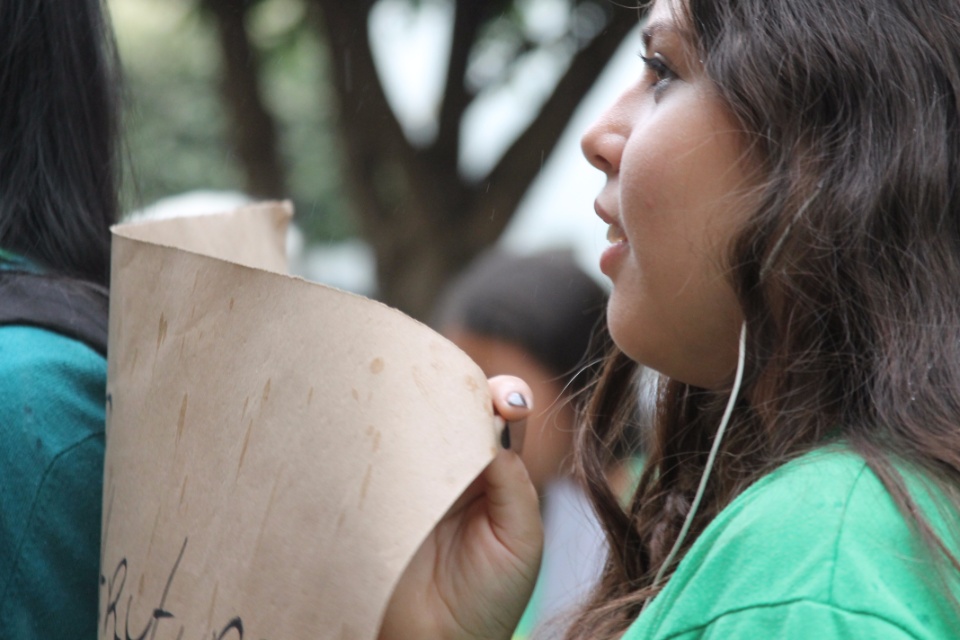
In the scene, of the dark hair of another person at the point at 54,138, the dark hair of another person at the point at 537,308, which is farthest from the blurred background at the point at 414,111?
the dark hair of another person at the point at 54,138

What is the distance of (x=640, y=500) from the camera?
5.97ft

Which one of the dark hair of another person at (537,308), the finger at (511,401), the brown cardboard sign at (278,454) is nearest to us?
the brown cardboard sign at (278,454)

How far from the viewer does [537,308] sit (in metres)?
3.69

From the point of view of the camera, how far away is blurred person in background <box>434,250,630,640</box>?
347cm

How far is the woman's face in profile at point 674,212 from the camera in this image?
1.36 metres

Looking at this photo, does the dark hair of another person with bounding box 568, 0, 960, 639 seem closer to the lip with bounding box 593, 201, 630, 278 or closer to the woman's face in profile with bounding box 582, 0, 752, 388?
the woman's face in profile with bounding box 582, 0, 752, 388

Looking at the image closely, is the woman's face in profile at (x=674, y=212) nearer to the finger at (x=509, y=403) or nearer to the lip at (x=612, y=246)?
the lip at (x=612, y=246)

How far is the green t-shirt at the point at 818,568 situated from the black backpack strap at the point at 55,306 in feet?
3.00

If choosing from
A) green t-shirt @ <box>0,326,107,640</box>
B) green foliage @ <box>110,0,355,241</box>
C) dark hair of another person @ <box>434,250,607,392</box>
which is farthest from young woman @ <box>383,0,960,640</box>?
dark hair of another person @ <box>434,250,607,392</box>

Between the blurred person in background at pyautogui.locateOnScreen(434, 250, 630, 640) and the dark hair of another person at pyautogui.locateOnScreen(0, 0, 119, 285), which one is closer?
the dark hair of another person at pyautogui.locateOnScreen(0, 0, 119, 285)

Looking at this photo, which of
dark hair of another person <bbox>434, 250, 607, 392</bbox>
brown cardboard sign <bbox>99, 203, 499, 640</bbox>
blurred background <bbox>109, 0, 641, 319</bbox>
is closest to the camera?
brown cardboard sign <bbox>99, 203, 499, 640</bbox>

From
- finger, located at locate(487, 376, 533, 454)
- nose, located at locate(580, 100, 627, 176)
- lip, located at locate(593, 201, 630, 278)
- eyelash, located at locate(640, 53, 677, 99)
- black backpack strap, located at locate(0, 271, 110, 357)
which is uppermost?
eyelash, located at locate(640, 53, 677, 99)

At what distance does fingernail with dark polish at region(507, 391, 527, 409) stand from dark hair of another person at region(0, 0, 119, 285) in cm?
83

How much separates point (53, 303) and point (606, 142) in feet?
2.61
